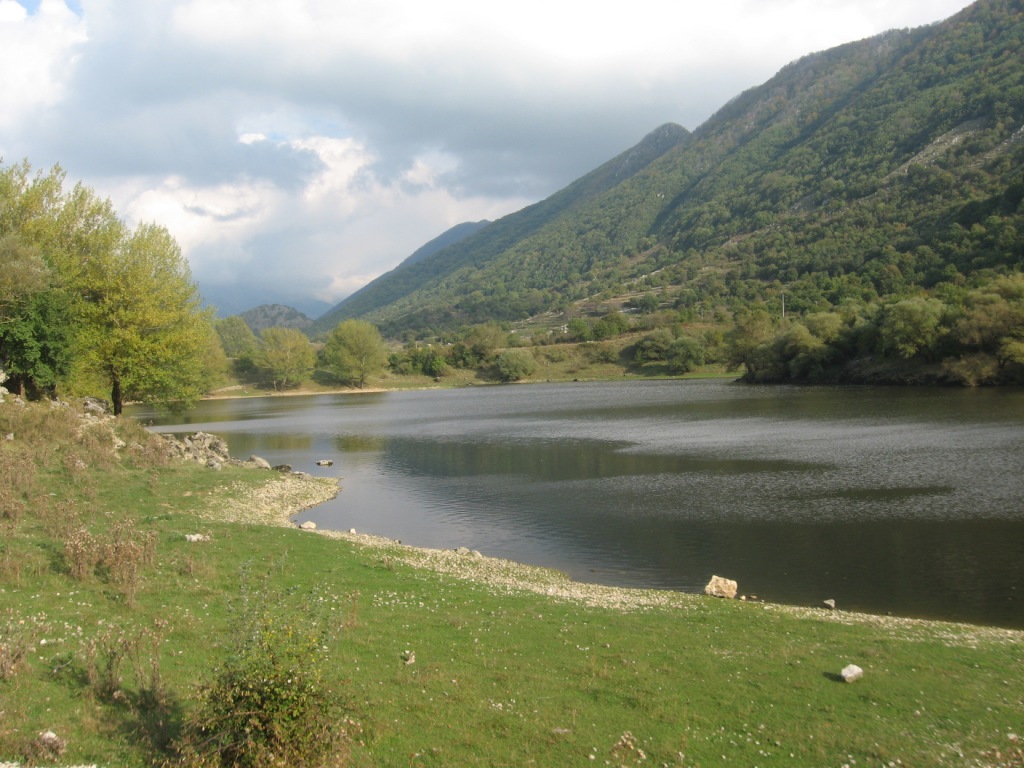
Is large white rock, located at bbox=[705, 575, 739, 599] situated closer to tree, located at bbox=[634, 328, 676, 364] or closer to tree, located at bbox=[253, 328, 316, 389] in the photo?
tree, located at bbox=[253, 328, 316, 389]

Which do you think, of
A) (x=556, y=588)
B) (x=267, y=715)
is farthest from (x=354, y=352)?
(x=267, y=715)

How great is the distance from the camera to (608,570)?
64.5ft

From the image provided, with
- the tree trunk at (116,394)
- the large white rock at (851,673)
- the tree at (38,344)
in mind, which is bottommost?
the large white rock at (851,673)

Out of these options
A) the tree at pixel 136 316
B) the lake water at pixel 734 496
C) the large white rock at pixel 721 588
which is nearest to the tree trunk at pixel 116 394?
the tree at pixel 136 316

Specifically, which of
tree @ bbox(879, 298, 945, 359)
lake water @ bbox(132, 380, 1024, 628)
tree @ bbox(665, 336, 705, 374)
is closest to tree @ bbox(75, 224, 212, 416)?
lake water @ bbox(132, 380, 1024, 628)

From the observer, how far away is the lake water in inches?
725

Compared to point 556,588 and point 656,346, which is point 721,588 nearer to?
point 556,588

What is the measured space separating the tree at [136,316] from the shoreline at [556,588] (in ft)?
71.0

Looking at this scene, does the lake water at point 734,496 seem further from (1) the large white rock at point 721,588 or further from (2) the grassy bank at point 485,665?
(2) the grassy bank at point 485,665

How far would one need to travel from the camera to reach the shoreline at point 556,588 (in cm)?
1311

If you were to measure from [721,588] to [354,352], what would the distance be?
130 m

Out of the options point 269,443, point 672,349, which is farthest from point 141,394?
point 672,349

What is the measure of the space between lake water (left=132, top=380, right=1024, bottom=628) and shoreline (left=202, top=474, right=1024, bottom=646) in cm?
127

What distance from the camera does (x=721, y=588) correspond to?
16562 mm
